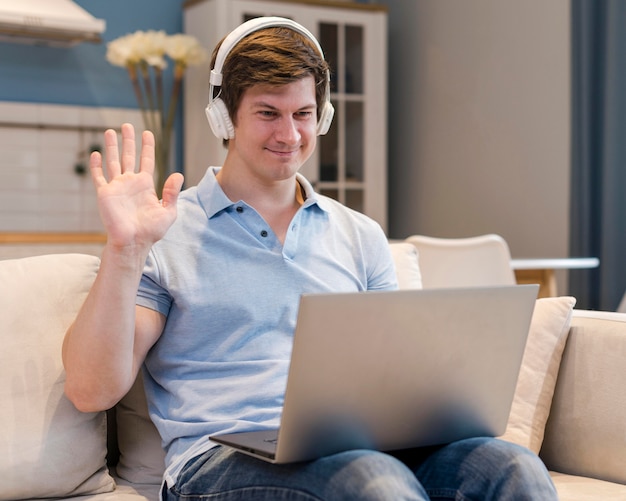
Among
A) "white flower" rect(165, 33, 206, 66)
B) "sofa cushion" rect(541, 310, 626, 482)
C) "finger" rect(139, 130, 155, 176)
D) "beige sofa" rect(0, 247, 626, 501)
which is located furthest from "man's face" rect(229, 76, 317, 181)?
"white flower" rect(165, 33, 206, 66)

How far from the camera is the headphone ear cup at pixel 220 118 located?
5.11 feet

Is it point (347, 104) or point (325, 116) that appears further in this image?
point (347, 104)

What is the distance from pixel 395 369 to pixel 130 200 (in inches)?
18.1

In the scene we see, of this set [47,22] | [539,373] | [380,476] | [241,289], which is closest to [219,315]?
[241,289]

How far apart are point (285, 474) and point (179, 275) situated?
1.28ft

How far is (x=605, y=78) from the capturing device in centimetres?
374

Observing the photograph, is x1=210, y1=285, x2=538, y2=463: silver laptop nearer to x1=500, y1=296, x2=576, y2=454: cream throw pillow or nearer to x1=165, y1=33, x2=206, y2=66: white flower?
x1=500, y1=296, x2=576, y2=454: cream throw pillow

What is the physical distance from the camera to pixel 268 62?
1.49 metres

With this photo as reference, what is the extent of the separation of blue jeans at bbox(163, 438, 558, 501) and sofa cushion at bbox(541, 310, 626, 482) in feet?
1.36

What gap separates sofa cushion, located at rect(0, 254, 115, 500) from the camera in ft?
4.78

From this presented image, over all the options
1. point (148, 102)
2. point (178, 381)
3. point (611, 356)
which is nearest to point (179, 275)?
point (178, 381)

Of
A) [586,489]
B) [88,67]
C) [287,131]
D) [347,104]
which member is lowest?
[586,489]

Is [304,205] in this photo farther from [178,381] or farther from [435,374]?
[435,374]

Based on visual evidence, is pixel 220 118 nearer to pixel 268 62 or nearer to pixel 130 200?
pixel 268 62
